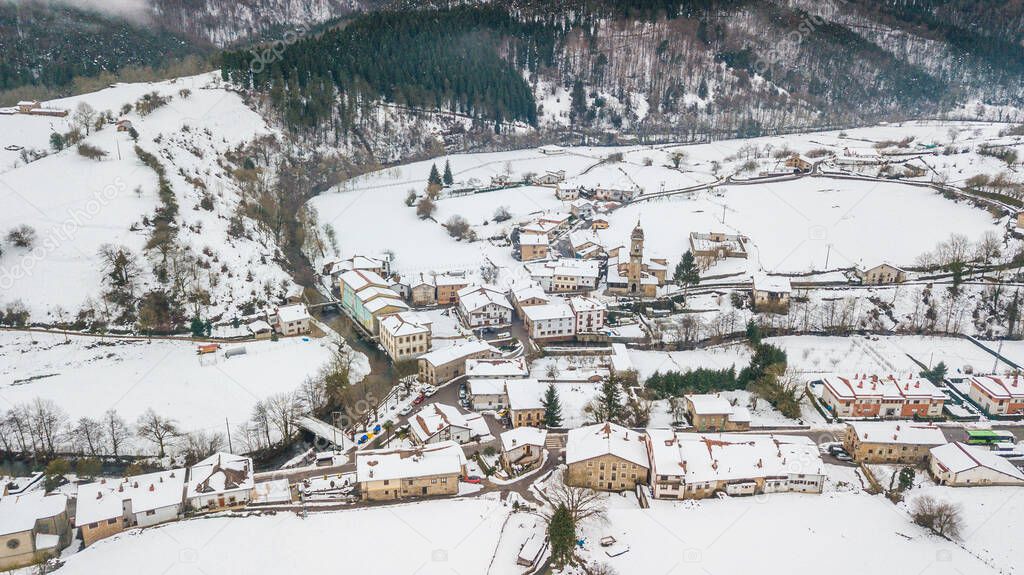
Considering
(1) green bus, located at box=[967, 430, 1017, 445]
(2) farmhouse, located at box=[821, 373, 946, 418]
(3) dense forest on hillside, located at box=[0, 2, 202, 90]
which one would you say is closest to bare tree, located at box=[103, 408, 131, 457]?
(2) farmhouse, located at box=[821, 373, 946, 418]

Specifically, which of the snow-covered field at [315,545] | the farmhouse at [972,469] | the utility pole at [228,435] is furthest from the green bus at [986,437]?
the utility pole at [228,435]

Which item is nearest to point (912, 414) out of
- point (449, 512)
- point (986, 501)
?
point (986, 501)

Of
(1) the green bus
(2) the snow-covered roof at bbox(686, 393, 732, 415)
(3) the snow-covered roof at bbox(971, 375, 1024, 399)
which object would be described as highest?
(2) the snow-covered roof at bbox(686, 393, 732, 415)

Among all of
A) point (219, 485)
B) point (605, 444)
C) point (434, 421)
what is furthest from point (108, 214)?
point (605, 444)

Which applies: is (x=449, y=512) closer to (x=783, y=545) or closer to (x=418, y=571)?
(x=418, y=571)

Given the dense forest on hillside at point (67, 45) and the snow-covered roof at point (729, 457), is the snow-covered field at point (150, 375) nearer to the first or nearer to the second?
the snow-covered roof at point (729, 457)

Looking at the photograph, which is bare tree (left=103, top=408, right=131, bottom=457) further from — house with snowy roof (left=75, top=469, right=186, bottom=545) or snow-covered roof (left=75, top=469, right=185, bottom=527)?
house with snowy roof (left=75, top=469, right=186, bottom=545)

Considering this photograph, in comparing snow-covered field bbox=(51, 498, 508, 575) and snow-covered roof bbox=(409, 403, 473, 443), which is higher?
snow-covered roof bbox=(409, 403, 473, 443)
